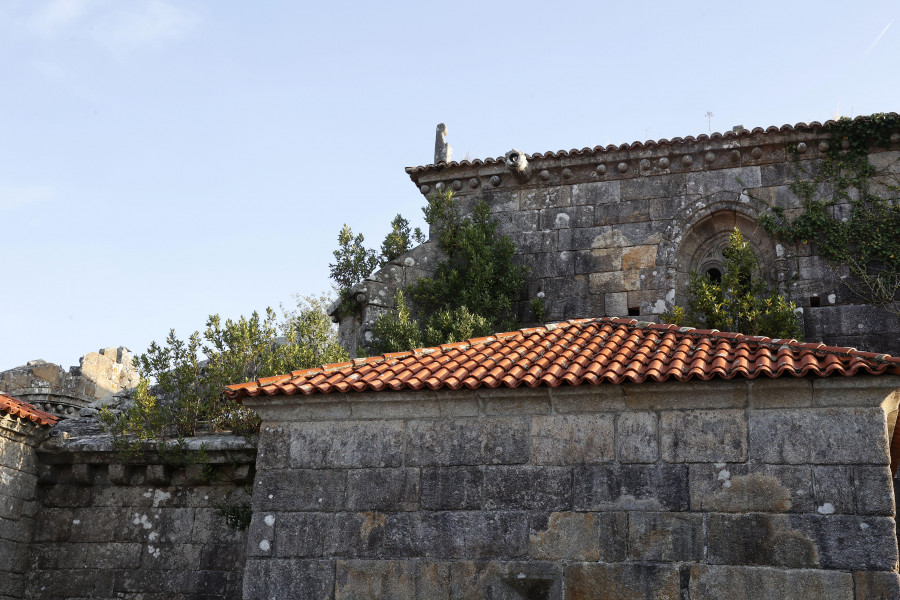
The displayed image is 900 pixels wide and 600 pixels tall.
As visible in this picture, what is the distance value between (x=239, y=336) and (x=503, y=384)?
16.6 feet

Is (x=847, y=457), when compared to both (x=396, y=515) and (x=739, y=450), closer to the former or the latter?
(x=739, y=450)

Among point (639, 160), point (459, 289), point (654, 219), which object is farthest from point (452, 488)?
point (639, 160)

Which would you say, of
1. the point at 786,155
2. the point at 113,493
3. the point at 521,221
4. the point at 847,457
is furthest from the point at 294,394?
the point at 786,155

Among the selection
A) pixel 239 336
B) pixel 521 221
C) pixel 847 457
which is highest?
pixel 521 221

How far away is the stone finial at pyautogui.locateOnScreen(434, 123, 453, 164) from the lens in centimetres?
1588

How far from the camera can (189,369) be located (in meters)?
12.0

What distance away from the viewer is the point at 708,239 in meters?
14.3

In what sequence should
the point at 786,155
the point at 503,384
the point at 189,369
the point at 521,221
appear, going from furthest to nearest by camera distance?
the point at 521,221 → the point at 786,155 → the point at 189,369 → the point at 503,384

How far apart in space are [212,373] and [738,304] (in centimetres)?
680

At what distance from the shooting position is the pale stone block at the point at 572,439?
801cm

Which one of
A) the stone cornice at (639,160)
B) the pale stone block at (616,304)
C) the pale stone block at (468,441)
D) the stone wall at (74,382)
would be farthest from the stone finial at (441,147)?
the pale stone block at (468,441)

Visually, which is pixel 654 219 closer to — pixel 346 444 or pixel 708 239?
pixel 708 239

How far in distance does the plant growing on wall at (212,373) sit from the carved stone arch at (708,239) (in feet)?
16.4

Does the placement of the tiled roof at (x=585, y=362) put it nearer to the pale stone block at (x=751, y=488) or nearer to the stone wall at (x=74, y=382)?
the pale stone block at (x=751, y=488)
